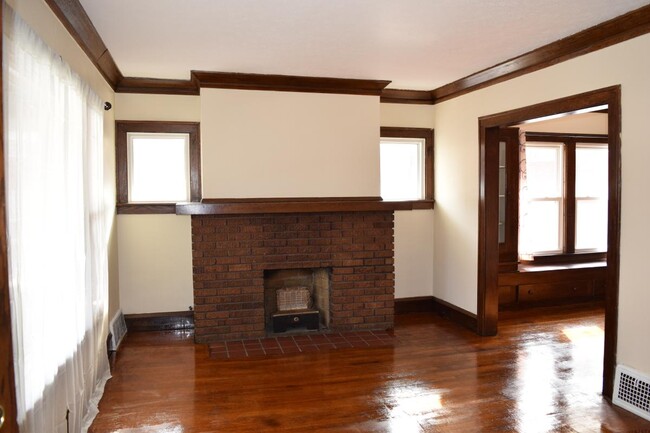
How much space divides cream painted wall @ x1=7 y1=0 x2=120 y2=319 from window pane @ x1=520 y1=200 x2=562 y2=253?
4.78 metres

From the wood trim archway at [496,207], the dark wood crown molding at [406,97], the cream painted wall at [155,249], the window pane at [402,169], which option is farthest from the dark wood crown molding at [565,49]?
the cream painted wall at [155,249]

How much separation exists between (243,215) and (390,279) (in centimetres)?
163

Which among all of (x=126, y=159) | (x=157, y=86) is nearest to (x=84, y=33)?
(x=157, y=86)

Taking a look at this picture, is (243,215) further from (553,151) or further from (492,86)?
(553,151)

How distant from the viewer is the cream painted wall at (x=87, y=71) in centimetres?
239

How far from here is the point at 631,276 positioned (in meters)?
3.21

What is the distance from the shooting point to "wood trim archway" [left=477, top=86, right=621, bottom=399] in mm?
3289

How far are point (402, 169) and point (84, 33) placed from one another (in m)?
3.51

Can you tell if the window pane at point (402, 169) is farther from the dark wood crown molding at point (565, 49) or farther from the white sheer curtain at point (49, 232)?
the white sheer curtain at point (49, 232)

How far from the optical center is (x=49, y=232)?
92.4 inches

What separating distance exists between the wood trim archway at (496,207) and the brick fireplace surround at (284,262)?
0.91m

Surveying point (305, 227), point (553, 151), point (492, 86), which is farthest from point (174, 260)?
point (553, 151)

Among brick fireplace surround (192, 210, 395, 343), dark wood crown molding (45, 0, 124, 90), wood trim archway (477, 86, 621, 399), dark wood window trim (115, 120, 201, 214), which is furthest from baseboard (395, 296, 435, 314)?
dark wood crown molding (45, 0, 124, 90)

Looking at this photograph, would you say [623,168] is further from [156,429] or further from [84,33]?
[84,33]
